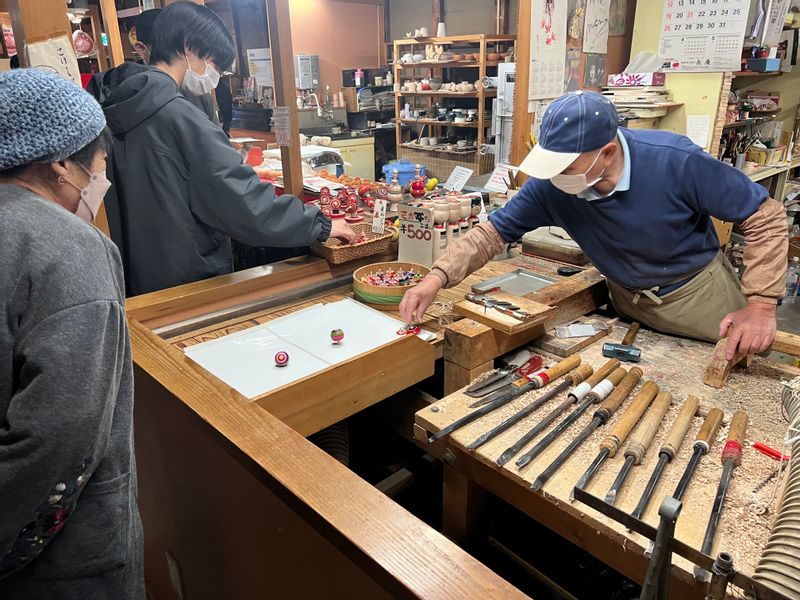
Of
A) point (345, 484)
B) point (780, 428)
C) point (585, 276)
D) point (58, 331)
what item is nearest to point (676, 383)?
point (780, 428)

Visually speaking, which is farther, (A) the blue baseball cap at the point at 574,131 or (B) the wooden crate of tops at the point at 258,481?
(A) the blue baseball cap at the point at 574,131

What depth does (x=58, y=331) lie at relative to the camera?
33.1 inches

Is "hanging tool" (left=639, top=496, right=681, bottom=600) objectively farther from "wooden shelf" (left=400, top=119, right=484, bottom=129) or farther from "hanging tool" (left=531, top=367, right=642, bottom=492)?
"wooden shelf" (left=400, top=119, right=484, bottom=129)

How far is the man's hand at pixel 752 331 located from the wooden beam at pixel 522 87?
1.61 metres

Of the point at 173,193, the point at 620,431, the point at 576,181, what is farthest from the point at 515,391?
the point at 173,193

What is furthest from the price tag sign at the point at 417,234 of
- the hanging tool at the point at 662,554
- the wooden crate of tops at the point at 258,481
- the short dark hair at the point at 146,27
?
the hanging tool at the point at 662,554

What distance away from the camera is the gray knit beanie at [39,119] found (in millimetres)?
872

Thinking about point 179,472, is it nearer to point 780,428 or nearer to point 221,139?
point 221,139

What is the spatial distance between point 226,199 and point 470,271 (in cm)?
83

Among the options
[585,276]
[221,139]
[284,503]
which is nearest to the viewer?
[284,503]

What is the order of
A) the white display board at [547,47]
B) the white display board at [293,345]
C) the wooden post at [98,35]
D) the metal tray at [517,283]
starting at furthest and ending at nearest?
the wooden post at [98,35]
the white display board at [547,47]
the metal tray at [517,283]
the white display board at [293,345]

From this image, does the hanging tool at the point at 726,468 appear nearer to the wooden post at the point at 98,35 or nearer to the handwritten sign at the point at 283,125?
the handwritten sign at the point at 283,125

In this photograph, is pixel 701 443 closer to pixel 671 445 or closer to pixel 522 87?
pixel 671 445

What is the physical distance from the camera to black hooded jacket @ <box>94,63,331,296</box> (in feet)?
6.05
